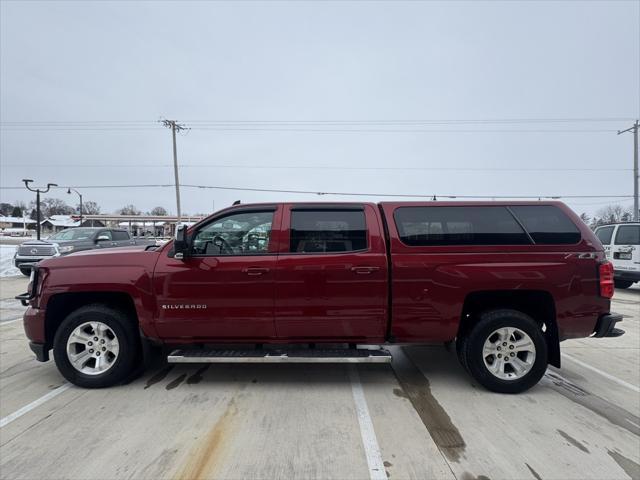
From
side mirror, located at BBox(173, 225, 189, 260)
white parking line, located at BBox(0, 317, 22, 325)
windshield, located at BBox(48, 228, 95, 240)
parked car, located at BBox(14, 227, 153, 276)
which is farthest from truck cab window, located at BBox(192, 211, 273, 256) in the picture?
windshield, located at BBox(48, 228, 95, 240)

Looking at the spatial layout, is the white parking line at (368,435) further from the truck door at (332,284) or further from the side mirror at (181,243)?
the side mirror at (181,243)

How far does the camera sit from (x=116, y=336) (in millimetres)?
3541

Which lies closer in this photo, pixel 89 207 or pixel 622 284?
pixel 622 284

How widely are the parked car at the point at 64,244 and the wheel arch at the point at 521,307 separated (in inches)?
425

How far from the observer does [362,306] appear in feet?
11.4

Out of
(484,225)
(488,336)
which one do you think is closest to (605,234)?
(484,225)

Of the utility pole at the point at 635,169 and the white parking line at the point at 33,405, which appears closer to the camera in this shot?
the white parking line at the point at 33,405

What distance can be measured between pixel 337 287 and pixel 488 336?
158 centimetres

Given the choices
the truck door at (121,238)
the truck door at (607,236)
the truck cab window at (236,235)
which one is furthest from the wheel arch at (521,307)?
the truck door at (121,238)

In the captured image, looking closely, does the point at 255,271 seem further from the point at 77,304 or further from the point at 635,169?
the point at 635,169

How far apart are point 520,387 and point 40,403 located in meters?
4.61

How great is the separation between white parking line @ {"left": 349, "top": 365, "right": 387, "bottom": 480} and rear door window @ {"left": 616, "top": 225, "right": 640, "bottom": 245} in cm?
977

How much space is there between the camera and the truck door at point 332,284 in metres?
3.45

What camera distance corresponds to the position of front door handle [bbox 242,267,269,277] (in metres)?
3.46
